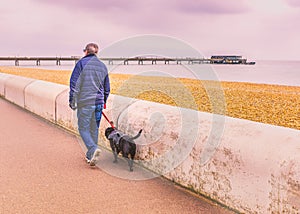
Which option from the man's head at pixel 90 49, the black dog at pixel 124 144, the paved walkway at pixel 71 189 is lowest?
the paved walkway at pixel 71 189

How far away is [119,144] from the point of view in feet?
19.5

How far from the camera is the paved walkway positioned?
14.1 ft

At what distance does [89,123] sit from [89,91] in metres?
0.59

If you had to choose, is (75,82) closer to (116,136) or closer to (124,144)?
(116,136)

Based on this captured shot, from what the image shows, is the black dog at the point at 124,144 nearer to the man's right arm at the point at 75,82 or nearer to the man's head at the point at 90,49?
the man's right arm at the point at 75,82

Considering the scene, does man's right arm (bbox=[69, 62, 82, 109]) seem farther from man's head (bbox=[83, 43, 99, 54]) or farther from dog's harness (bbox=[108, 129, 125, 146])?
dog's harness (bbox=[108, 129, 125, 146])

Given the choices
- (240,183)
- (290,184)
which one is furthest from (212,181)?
(290,184)

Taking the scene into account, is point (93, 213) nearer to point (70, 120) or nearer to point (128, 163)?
point (128, 163)

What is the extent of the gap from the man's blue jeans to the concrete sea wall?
1.46 ft

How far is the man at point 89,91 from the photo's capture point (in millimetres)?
6117

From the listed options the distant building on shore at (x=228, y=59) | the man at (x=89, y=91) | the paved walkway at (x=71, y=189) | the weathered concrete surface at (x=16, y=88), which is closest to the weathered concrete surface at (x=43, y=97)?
the weathered concrete surface at (x=16, y=88)

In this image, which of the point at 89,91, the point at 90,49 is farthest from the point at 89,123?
the point at 90,49

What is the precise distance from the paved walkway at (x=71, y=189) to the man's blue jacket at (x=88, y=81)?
1072 mm

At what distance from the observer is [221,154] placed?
434 cm
